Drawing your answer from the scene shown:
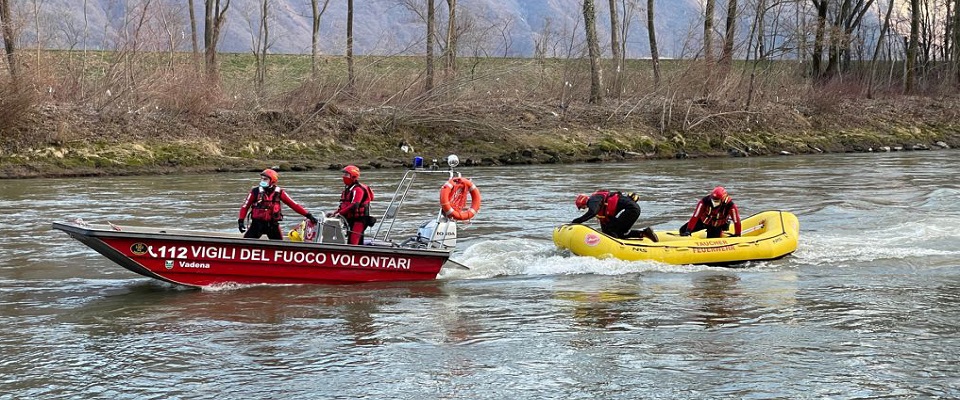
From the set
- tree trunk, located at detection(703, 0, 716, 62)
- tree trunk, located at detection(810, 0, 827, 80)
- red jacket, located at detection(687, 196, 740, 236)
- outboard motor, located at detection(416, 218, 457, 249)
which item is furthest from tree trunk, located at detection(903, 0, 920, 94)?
outboard motor, located at detection(416, 218, 457, 249)

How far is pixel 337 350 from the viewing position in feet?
30.9

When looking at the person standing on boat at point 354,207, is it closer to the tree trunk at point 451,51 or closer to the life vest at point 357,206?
the life vest at point 357,206

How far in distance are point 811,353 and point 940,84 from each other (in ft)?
140

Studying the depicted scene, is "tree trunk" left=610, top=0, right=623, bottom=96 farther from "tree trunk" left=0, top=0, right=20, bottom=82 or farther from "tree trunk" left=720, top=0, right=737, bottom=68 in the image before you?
"tree trunk" left=0, top=0, right=20, bottom=82

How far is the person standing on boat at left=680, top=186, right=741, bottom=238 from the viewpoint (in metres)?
14.9

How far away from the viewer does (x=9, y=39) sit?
2967 cm

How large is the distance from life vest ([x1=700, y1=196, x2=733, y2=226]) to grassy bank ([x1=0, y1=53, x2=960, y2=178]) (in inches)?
681

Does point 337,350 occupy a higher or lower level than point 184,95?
lower

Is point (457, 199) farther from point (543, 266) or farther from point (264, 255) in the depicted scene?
point (264, 255)

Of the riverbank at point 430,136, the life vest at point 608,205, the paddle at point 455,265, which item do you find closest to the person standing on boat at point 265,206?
the paddle at point 455,265

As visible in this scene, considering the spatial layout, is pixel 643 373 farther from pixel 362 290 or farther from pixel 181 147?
pixel 181 147

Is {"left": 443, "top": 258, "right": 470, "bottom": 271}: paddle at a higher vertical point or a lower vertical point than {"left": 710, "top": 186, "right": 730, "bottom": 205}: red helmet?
lower

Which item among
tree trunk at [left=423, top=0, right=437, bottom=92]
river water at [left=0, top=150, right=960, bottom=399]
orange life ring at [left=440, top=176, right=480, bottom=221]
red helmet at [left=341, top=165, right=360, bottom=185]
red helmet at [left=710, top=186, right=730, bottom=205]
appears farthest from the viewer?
tree trunk at [left=423, top=0, right=437, bottom=92]

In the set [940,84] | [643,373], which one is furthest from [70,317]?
[940,84]
